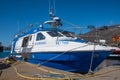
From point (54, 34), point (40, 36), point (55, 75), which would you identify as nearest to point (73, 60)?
point (54, 34)

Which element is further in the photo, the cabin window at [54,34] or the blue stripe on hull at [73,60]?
the cabin window at [54,34]

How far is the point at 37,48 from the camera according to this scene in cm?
1198

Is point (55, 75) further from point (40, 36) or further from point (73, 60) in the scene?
point (40, 36)

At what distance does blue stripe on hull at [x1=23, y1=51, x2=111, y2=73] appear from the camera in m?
10.3

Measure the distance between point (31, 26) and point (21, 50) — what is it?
1975mm

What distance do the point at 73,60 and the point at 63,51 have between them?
72 centimetres

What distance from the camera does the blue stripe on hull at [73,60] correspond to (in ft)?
33.8

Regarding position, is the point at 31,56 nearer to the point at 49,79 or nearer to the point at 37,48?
the point at 37,48

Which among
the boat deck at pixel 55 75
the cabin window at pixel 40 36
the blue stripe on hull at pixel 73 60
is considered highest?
the cabin window at pixel 40 36

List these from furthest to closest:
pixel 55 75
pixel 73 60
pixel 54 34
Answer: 1. pixel 54 34
2. pixel 73 60
3. pixel 55 75

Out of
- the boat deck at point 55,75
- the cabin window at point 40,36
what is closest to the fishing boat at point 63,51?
the cabin window at point 40,36

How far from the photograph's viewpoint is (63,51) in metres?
10.5

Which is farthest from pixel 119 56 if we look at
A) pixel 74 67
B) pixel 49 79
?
pixel 49 79

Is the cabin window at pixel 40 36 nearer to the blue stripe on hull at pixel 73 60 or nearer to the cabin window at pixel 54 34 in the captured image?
the cabin window at pixel 54 34
